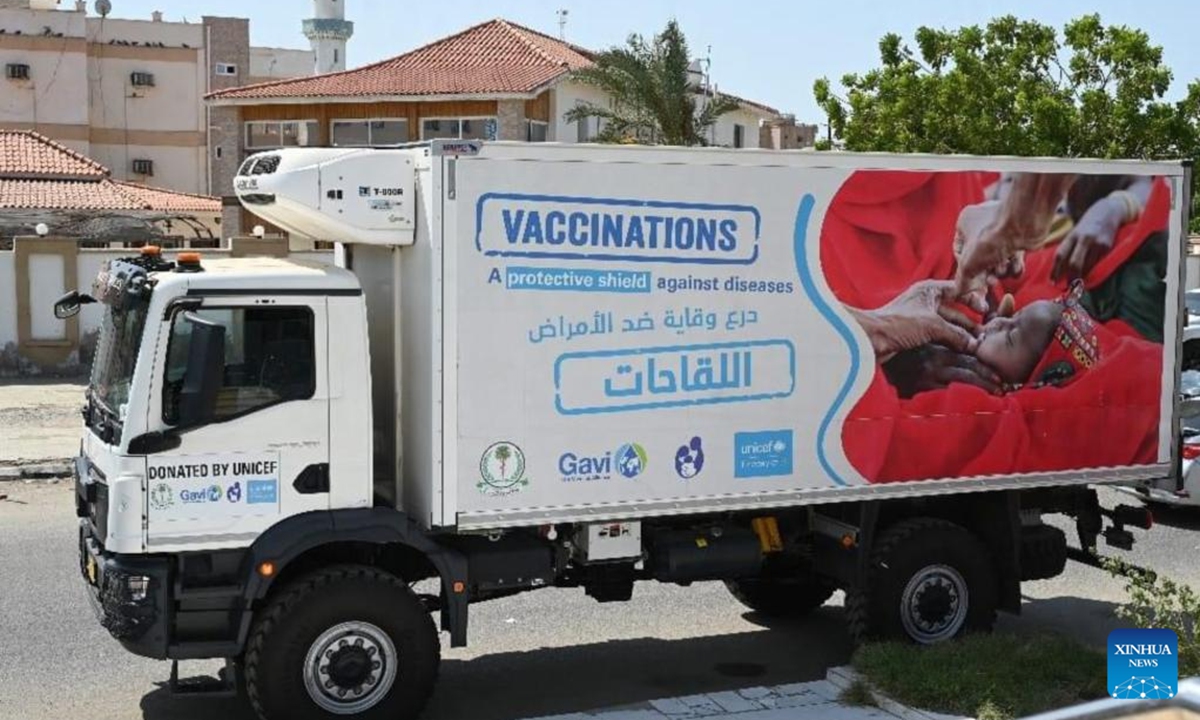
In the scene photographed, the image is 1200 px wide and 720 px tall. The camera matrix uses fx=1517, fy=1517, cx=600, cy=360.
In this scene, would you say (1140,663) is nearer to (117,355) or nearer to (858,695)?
(858,695)

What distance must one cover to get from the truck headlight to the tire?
17.5 ft

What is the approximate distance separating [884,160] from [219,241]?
127 ft

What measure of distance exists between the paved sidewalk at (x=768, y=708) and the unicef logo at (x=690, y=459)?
1232mm

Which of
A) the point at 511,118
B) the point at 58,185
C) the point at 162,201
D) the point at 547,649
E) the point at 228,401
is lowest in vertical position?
the point at 547,649

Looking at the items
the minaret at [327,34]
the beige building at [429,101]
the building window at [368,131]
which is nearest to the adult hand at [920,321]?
the beige building at [429,101]

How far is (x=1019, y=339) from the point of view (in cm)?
929

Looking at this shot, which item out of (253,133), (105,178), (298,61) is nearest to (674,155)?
(105,178)

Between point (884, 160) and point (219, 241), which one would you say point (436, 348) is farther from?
point (219, 241)

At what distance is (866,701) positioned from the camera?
8.16 m

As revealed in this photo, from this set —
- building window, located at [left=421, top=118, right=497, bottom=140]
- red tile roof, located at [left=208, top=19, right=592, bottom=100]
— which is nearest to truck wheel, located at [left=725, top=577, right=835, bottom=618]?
red tile roof, located at [left=208, top=19, right=592, bottom=100]

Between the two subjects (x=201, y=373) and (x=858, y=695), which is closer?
(x=201, y=373)

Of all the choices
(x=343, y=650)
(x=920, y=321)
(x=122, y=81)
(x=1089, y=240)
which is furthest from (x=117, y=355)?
(x=122, y=81)

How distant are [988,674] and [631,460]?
2236mm

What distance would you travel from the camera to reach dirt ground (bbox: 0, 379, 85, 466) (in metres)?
18.1
